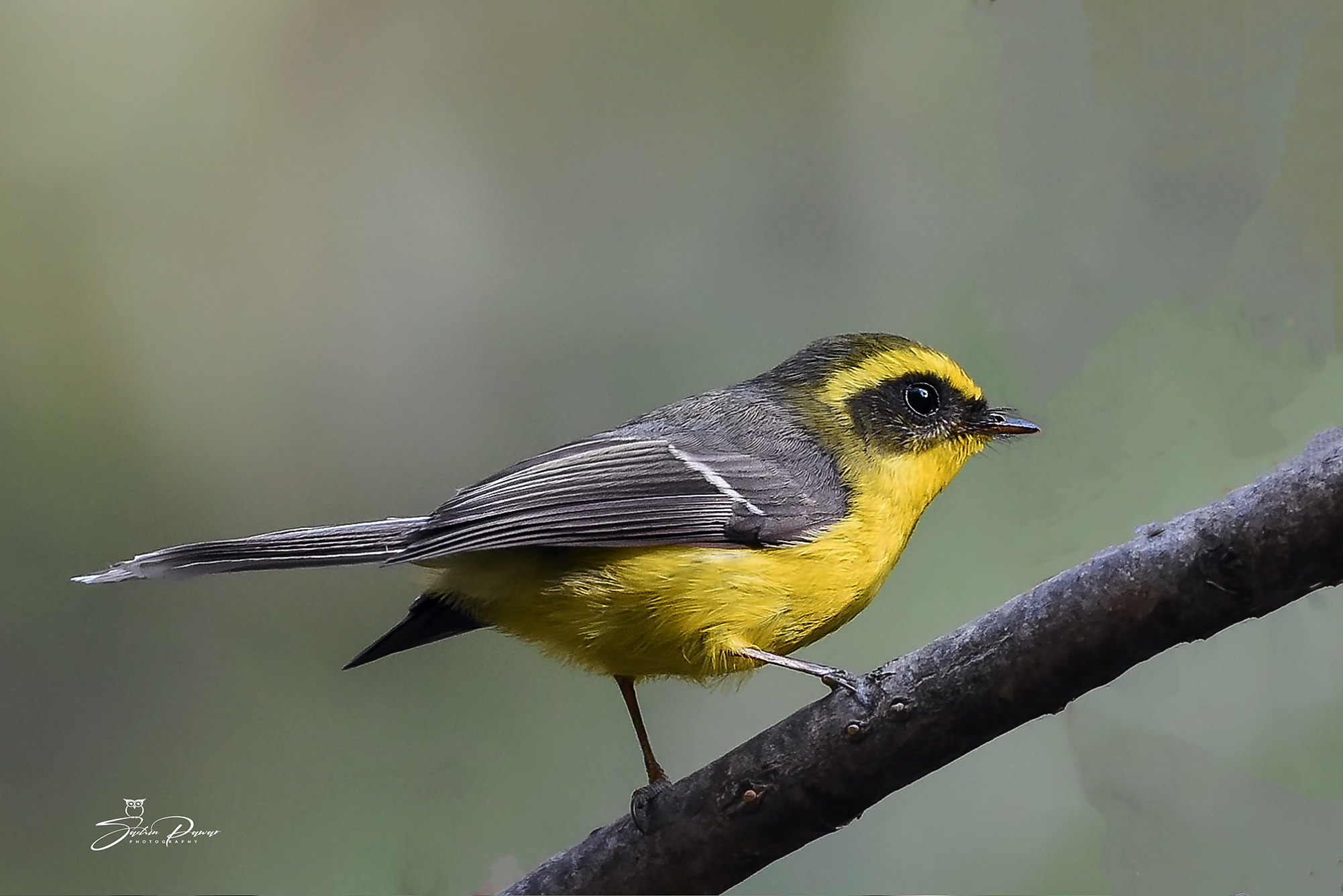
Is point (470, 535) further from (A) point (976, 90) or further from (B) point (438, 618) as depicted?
(A) point (976, 90)

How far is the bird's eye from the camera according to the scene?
2.50 m

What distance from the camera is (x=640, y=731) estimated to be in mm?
2418

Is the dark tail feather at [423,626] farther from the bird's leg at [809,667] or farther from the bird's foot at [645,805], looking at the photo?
the bird's leg at [809,667]

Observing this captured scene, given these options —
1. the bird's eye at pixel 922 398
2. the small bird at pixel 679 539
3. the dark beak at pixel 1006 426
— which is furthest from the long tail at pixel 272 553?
the dark beak at pixel 1006 426

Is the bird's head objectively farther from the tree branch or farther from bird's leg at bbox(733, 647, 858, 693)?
the tree branch

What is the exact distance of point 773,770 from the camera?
73.3 inches

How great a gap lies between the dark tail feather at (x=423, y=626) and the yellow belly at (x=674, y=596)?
0.08 m

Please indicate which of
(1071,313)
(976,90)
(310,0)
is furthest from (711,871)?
(310,0)

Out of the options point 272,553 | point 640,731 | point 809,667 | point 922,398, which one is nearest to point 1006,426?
point 922,398

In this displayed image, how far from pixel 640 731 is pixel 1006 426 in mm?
1008

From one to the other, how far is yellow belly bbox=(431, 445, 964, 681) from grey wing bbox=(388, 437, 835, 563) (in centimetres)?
5

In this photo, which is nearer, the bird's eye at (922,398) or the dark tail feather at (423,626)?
the dark tail feather at (423,626)

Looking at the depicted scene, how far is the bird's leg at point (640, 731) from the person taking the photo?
2.32 metres

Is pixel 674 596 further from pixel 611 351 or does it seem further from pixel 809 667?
pixel 611 351
